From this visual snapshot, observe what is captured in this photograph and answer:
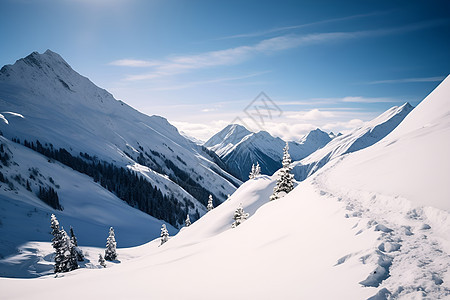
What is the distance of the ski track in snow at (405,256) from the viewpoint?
4.45m

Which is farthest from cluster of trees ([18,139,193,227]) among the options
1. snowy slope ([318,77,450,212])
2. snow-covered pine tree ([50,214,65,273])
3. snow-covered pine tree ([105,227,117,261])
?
snowy slope ([318,77,450,212])

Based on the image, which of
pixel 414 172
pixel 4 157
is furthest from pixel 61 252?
pixel 4 157

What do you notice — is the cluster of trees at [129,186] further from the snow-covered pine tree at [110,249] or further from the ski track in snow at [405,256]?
the ski track in snow at [405,256]

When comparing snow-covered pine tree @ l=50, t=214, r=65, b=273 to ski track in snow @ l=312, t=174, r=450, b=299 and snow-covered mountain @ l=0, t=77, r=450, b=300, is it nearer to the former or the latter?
snow-covered mountain @ l=0, t=77, r=450, b=300

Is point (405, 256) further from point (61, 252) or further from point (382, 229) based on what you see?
point (61, 252)

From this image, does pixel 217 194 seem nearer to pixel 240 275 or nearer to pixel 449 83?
pixel 449 83

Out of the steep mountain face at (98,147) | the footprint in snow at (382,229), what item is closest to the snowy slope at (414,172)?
the footprint in snow at (382,229)

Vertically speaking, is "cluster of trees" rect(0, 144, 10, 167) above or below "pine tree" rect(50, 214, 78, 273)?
above

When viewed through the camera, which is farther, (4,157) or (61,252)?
(4,157)

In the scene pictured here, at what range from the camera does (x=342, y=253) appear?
6.25m

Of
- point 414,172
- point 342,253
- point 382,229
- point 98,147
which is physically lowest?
point 342,253

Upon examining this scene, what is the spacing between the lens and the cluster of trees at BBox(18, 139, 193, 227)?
321ft

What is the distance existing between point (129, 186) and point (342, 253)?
114 meters

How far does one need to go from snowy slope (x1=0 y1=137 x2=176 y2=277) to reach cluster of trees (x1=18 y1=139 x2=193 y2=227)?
1065cm
